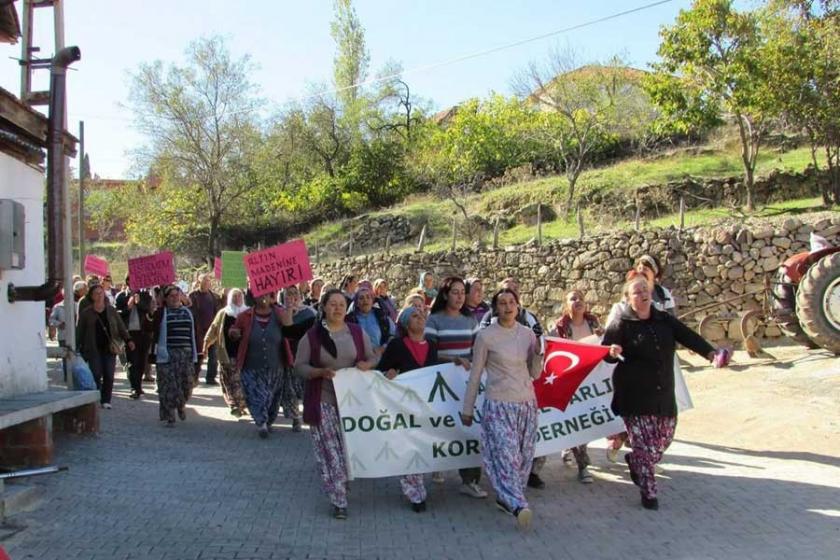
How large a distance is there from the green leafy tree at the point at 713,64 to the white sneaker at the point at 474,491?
14.8 meters

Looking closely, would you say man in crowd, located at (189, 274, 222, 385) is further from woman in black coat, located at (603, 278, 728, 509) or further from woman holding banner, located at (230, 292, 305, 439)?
woman in black coat, located at (603, 278, 728, 509)

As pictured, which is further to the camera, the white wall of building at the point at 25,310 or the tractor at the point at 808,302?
the tractor at the point at 808,302

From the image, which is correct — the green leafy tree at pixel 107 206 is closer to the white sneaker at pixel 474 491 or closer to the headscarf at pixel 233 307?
the headscarf at pixel 233 307

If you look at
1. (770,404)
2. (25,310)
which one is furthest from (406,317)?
(770,404)

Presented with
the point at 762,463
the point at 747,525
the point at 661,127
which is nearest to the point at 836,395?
the point at 762,463

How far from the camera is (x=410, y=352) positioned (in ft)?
23.4

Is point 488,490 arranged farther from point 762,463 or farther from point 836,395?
point 836,395

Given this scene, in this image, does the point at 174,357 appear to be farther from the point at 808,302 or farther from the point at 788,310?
the point at 788,310

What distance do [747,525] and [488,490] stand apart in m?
2.22

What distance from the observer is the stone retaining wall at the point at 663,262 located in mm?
15883

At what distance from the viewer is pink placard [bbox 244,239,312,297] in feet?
34.8

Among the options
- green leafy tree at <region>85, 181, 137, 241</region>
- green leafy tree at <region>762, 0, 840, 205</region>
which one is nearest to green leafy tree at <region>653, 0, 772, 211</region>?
green leafy tree at <region>762, 0, 840, 205</region>

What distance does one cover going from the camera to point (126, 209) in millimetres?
41438

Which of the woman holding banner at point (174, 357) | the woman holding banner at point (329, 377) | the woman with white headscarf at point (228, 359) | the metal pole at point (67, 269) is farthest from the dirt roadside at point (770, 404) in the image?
the metal pole at point (67, 269)
